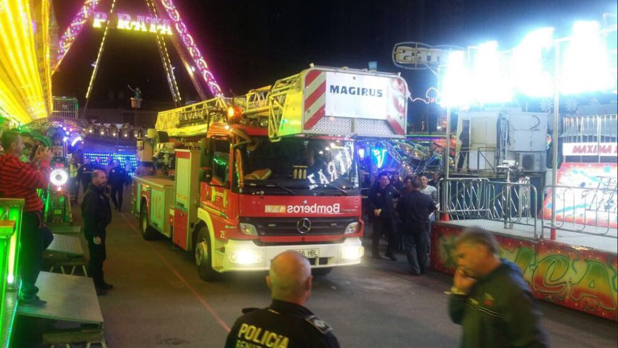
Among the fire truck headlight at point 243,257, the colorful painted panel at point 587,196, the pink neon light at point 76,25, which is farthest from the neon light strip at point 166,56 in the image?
the colorful painted panel at point 587,196

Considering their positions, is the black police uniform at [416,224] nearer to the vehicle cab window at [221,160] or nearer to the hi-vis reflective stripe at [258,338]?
the vehicle cab window at [221,160]

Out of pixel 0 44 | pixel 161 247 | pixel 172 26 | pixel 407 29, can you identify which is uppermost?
pixel 407 29

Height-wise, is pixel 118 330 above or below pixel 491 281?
below

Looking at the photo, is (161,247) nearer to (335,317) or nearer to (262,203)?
(262,203)

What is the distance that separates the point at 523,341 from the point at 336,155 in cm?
620

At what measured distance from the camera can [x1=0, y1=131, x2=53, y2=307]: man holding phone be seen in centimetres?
544

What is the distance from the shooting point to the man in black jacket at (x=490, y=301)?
285 centimetres

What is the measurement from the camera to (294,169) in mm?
8602

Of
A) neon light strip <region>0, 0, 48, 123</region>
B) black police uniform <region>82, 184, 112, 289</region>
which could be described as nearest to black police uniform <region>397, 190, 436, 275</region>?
black police uniform <region>82, 184, 112, 289</region>

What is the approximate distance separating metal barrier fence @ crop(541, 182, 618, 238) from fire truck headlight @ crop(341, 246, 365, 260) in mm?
2901

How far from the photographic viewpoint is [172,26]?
18953 mm

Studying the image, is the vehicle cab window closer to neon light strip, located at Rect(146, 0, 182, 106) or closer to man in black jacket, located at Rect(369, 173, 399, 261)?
man in black jacket, located at Rect(369, 173, 399, 261)

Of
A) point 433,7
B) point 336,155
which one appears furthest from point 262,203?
point 433,7

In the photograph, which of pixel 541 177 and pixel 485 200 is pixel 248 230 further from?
pixel 541 177
